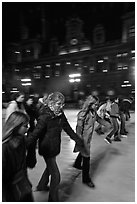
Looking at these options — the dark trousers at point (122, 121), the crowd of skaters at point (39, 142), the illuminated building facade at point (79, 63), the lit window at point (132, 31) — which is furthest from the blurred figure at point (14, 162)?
the lit window at point (132, 31)

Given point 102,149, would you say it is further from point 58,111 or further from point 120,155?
point 58,111

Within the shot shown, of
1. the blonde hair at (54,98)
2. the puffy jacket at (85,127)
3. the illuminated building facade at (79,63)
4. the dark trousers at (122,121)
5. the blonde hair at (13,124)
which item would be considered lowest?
the dark trousers at (122,121)

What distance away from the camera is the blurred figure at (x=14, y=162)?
1.82 metres

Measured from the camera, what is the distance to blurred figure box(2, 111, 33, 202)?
5.97 ft

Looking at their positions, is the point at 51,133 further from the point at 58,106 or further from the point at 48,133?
the point at 58,106

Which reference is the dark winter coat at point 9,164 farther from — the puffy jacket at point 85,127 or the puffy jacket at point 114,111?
the puffy jacket at point 114,111

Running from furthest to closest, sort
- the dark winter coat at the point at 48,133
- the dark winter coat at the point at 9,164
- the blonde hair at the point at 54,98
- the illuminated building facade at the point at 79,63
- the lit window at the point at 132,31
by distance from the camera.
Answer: the illuminated building facade at the point at 79,63
the lit window at the point at 132,31
the blonde hair at the point at 54,98
the dark winter coat at the point at 48,133
the dark winter coat at the point at 9,164

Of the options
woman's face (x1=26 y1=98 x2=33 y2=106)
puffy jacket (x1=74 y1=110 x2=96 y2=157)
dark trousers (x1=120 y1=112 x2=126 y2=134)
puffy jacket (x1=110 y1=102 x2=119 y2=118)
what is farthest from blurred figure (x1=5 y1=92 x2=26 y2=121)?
dark trousers (x1=120 y1=112 x2=126 y2=134)

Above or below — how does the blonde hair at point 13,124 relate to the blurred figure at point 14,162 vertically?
above

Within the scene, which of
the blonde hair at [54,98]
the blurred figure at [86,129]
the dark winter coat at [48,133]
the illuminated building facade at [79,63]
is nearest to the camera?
the dark winter coat at [48,133]

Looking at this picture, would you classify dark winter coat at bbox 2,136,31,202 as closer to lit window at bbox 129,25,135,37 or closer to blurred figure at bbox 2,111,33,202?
blurred figure at bbox 2,111,33,202

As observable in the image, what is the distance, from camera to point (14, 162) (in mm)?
1852

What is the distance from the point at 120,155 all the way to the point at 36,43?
3686 centimetres

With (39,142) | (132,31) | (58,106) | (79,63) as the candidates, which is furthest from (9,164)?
(79,63)
